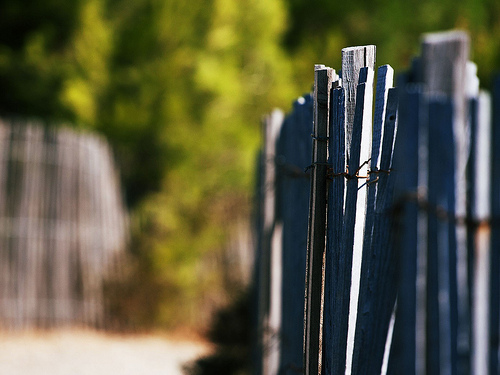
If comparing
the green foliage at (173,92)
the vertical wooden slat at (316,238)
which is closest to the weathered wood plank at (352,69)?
the vertical wooden slat at (316,238)

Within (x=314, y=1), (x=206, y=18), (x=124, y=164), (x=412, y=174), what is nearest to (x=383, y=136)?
(x=412, y=174)

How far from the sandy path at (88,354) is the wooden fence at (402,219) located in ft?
15.2

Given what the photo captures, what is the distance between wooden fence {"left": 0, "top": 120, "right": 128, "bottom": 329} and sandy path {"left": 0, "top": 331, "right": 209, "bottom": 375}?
11.4 inches

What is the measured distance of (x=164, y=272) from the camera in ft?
31.9

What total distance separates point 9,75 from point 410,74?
11256 millimetres

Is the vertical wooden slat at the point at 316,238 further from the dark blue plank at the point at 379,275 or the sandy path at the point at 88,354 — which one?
the sandy path at the point at 88,354

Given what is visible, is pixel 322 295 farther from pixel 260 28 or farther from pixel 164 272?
pixel 260 28

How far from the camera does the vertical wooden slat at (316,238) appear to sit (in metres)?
2.43

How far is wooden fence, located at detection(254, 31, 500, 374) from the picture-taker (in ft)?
5.28

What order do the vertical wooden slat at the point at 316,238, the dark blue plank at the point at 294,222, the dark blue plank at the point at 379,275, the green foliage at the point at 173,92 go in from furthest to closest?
1. the green foliage at the point at 173,92
2. the dark blue plank at the point at 294,222
3. the vertical wooden slat at the point at 316,238
4. the dark blue plank at the point at 379,275

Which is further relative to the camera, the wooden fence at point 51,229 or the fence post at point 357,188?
the wooden fence at point 51,229

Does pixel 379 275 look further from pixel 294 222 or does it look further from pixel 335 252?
pixel 294 222

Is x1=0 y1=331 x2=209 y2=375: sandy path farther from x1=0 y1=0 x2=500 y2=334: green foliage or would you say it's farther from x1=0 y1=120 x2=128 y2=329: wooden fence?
x1=0 y1=0 x2=500 y2=334: green foliage

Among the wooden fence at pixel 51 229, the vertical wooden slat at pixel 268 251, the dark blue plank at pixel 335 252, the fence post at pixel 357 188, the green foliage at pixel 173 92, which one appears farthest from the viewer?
the green foliage at pixel 173 92
